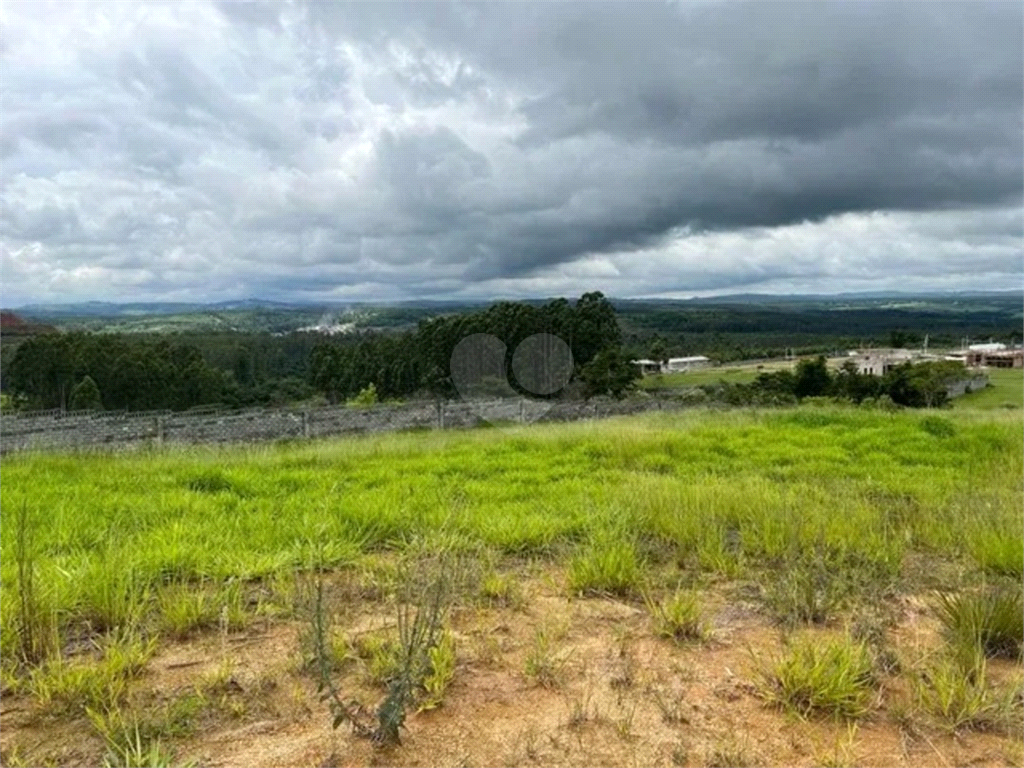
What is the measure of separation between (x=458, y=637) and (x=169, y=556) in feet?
5.75

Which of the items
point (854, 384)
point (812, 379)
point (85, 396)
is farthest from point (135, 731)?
point (85, 396)

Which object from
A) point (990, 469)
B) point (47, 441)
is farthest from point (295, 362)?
point (990, 469)

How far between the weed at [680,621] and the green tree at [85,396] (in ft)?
109

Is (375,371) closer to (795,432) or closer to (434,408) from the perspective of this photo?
(434,408)

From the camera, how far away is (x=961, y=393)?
2742cm

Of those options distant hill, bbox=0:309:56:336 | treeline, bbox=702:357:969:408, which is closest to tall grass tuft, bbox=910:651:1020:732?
treeline, bbox=702:357:969:408

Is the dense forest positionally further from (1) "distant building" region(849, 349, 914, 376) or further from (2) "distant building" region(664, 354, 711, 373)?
(1) "distant building" region(849, 349, 914, 376)

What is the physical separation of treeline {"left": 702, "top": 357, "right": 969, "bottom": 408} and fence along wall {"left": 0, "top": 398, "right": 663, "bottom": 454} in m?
7.65

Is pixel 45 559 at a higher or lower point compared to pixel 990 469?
higher

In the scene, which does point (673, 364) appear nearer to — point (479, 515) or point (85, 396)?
point (85, 396)

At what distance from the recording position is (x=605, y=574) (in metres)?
3.46

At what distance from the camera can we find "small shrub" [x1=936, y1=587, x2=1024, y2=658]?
9.01 ft

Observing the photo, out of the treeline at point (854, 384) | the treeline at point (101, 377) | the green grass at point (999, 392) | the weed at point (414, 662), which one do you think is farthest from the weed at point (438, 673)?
the treeline at point (101, 377)

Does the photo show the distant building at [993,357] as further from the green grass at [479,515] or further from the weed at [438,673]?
the weed at [438,673]
